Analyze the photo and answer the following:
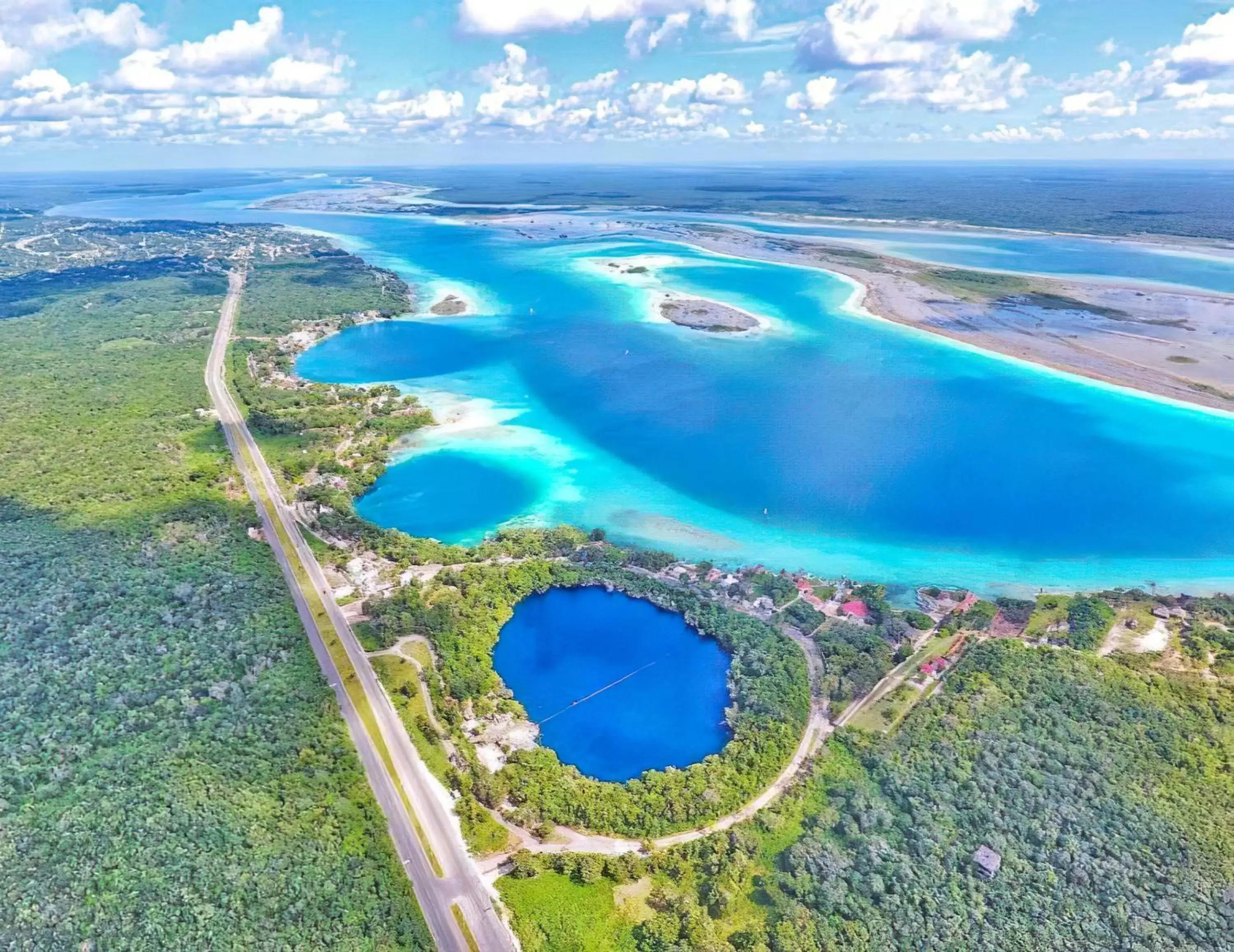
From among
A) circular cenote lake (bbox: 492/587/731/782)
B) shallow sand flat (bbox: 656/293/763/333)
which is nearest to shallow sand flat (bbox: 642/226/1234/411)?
shallow sand flat (bbox: 656/293/763/333)

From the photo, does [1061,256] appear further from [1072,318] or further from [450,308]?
[450,308]

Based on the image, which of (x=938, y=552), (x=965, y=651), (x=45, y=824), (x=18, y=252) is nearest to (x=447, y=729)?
(x=45, y=824)

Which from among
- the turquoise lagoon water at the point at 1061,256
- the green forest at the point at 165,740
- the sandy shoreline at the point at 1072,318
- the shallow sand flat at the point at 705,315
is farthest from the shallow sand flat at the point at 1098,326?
the green forest at the point at 165,740

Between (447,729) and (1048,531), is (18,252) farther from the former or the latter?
(1048,531)

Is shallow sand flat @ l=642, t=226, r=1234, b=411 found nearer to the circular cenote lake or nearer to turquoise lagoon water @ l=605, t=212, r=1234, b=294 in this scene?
turquoise lagoon water @ l=605, t=212, r=1234, b=294

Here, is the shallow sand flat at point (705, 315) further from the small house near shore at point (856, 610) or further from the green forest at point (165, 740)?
the green forest at point (165, 740)
